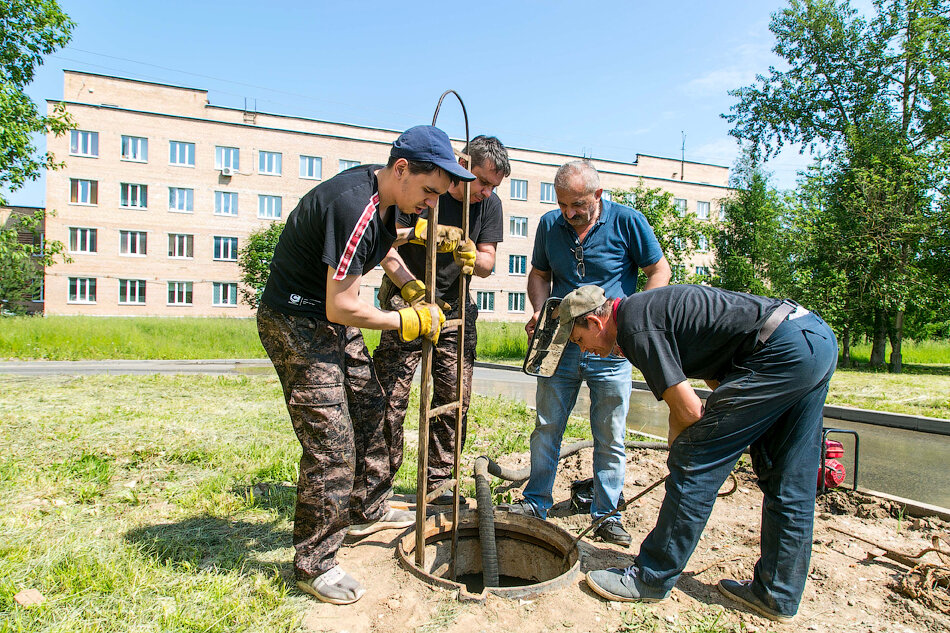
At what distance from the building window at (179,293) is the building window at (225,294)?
1.46 m

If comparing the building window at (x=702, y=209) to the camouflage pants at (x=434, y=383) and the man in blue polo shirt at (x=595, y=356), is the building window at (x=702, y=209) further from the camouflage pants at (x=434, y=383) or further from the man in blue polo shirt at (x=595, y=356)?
the camouflage pants at (x=434, y=383)

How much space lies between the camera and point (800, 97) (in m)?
27.6

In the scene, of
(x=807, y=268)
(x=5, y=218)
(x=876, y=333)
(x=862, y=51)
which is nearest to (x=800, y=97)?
(x=862, y=51)

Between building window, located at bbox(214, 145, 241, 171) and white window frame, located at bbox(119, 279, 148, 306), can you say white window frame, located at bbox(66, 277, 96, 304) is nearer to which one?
white window frame, located at bbox(119, 279, 148, 306)

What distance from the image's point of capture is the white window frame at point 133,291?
3516 cm

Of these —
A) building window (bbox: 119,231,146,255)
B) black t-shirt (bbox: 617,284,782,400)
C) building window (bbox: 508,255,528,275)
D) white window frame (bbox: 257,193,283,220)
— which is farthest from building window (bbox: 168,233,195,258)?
black t-shirt (bbox: 617,284,782,400)

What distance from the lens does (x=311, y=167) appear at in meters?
38.6

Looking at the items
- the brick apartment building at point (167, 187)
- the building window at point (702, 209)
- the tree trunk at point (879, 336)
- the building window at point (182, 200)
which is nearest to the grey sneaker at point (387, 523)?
the tree trunk at point (879, 336)

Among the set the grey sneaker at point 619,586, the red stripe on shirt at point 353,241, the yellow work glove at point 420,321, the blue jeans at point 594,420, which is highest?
the red stripe on shirt at point 353,241

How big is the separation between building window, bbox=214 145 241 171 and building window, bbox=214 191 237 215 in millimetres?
1606

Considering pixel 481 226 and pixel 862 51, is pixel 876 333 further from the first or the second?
pixel 481 226

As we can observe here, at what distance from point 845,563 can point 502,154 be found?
3078 mm

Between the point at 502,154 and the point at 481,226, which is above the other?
the point at 502,154

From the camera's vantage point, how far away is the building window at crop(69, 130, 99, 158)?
3425cm
